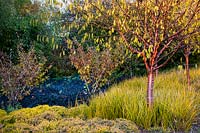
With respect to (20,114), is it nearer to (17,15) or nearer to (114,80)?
(114,80)

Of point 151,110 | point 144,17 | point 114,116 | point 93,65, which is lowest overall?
point 114,116

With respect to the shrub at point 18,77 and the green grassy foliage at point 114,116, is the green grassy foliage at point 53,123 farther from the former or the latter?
the shrub at point 18,77

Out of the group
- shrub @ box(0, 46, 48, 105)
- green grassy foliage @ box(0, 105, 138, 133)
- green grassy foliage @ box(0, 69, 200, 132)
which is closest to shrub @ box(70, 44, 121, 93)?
shrub @ box(0, 46, 48, 105)

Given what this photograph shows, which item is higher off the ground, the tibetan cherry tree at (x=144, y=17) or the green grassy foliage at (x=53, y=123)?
the tibetan cherry tree at (x=144, y=17)

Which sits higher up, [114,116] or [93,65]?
[93,65]

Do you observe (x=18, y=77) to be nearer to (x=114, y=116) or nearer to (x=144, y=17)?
(x=114, y=116)

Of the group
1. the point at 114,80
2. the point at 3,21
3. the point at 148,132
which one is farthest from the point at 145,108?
the point at 3,21

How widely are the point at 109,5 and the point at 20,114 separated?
2.12 m

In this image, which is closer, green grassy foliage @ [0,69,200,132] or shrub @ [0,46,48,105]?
green grassy foliage @ [0,69,200,132]

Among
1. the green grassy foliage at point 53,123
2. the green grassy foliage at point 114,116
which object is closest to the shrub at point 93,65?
the green grassy foliage at point 114,116

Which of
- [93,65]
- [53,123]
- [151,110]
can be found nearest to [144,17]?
[151,110]

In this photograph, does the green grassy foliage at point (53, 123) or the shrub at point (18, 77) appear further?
the shrub at point (18, 77)

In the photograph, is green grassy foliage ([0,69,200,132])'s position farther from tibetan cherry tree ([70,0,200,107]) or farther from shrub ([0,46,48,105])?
shrub ([0,46,48,105])

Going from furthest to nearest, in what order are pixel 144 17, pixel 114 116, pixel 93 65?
1. pixel 93 65
2. pixel 114 116
3. pixel 144 17
